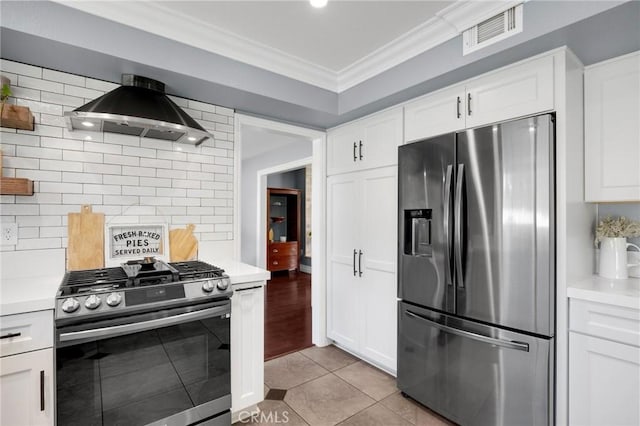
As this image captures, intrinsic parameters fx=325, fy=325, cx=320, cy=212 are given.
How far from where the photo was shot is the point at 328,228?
11.0 feet

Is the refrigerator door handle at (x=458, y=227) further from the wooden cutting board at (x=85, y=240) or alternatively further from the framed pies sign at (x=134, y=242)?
the wooden cutting board at (x=85, y=240)

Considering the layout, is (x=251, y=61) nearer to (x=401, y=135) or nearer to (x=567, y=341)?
(x=401, y=135)

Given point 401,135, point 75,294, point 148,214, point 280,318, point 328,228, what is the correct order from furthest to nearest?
point 280,318 < point 328,228 < point 401,135 < point 148,214 < point 75,294

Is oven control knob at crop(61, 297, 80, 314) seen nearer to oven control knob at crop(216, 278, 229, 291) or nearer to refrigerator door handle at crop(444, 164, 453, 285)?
oven control knob at crop(216, 278, 229, 291)

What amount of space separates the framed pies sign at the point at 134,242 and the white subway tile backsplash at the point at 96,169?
0.06 meters

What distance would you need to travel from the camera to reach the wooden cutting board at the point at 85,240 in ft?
6.73

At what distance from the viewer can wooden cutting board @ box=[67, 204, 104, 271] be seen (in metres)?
2.05

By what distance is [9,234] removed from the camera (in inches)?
74.2

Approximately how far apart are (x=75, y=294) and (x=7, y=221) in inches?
32.2

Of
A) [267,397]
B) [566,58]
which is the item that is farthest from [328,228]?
[566,58]

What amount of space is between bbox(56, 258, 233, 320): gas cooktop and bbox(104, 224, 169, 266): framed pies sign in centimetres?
11

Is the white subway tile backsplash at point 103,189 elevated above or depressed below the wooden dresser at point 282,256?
above

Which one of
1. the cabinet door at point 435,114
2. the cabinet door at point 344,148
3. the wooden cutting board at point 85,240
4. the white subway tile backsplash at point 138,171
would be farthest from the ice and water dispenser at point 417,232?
the wooden cutting board at point 85,240

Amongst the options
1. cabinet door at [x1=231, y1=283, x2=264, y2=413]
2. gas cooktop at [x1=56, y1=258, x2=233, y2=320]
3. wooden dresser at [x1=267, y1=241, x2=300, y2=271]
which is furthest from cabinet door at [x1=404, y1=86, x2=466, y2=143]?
wooden dresser at [x1=267, y1=241, x2=300, y2=271]
